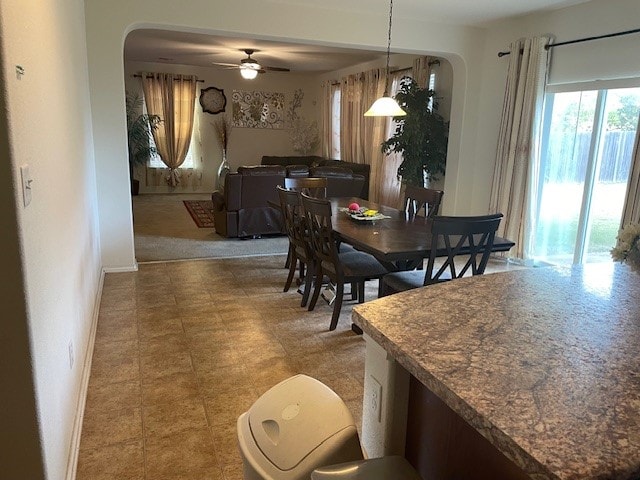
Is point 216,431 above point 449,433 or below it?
below

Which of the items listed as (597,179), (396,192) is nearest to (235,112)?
(396,192)

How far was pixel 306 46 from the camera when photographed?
22.6 feet

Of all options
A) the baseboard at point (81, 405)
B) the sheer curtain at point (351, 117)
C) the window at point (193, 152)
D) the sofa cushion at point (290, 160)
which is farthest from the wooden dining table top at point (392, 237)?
the window at point (193, 152)

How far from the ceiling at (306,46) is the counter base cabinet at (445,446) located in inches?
167

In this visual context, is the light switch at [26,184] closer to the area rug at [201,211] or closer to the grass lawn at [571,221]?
the grass lawn at [571,221]

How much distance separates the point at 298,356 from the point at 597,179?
338cm

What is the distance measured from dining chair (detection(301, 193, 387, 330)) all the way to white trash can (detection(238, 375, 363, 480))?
79.0 inches

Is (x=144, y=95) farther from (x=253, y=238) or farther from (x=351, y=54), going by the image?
(x=253, y=238)

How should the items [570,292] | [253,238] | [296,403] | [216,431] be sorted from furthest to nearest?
[253,238]
[216,431]
[570,292]
[296,403]

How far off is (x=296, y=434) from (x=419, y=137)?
16.9ft

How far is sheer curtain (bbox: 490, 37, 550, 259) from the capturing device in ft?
15.9

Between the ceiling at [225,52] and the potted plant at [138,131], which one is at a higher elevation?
the ceiling at [225,52]

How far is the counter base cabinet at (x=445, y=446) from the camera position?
3.21ft

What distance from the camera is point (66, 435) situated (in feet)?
6.32
